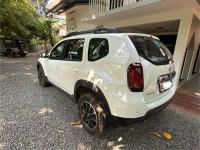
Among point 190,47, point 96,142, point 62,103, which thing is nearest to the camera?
point 96,142

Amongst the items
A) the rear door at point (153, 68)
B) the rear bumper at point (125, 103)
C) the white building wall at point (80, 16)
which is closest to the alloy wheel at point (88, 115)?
the rear bumper at point (125, 103)

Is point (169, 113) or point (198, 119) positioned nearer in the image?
point (198, 119)

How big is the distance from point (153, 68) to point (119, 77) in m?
0.55

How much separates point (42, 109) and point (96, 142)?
166 centimetres

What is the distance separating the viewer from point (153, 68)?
1.64m

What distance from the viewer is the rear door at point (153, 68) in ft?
5.20

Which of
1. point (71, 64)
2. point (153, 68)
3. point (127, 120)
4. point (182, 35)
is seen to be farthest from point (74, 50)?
point (182, 35)

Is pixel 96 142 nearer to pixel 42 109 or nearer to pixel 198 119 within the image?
pixel 42 109

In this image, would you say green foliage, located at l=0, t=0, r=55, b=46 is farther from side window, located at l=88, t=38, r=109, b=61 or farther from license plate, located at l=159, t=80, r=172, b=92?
license plate, located at l=159, t=80, r=172, b=92

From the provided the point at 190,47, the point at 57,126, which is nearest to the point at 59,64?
the point at 57,126

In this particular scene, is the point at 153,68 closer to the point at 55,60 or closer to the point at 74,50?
the point at 74,50

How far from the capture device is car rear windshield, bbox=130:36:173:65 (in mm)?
1638

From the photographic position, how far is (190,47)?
4820 millimetres

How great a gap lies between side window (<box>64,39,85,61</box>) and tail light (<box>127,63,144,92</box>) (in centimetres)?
105
